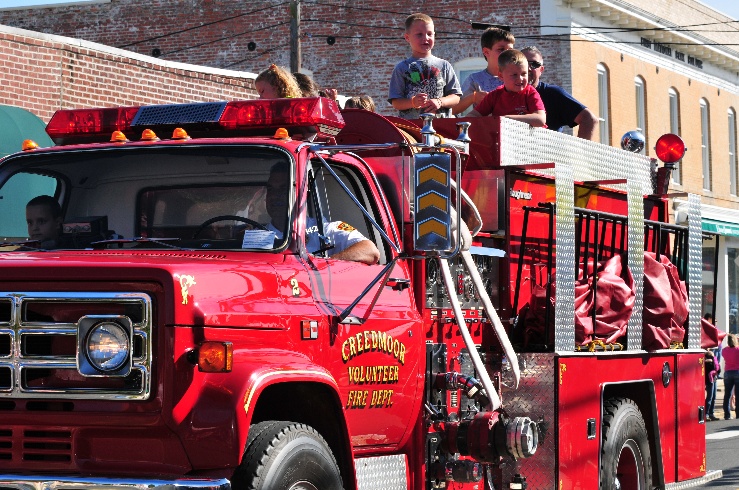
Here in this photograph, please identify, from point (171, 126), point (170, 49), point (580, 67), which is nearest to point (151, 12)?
point (170, 49)

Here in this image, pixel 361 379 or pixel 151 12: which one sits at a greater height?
pixel 151 12

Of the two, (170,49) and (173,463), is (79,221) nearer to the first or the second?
(173,463)

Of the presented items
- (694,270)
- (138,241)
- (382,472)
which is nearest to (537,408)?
(382,472)

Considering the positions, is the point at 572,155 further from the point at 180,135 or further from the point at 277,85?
the point at 180,135

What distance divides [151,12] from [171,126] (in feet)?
90.7

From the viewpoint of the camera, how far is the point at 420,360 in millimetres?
6598

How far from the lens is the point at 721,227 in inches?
1431

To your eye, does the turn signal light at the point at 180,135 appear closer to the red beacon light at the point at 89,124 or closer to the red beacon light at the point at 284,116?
the red beacon light at the point at 284,116

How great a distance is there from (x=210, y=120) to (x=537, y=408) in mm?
2521

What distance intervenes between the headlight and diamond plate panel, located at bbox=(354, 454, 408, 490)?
1.39 meters

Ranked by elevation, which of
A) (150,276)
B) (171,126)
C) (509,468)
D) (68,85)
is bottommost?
(509,468)

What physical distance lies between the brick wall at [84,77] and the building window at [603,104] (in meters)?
12.6

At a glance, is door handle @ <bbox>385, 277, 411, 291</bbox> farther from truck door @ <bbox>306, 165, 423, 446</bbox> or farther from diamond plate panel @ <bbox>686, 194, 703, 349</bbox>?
diamond plate panel @ <bbox>686, 194, 703, 349</bbox>

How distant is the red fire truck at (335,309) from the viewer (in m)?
4.93
